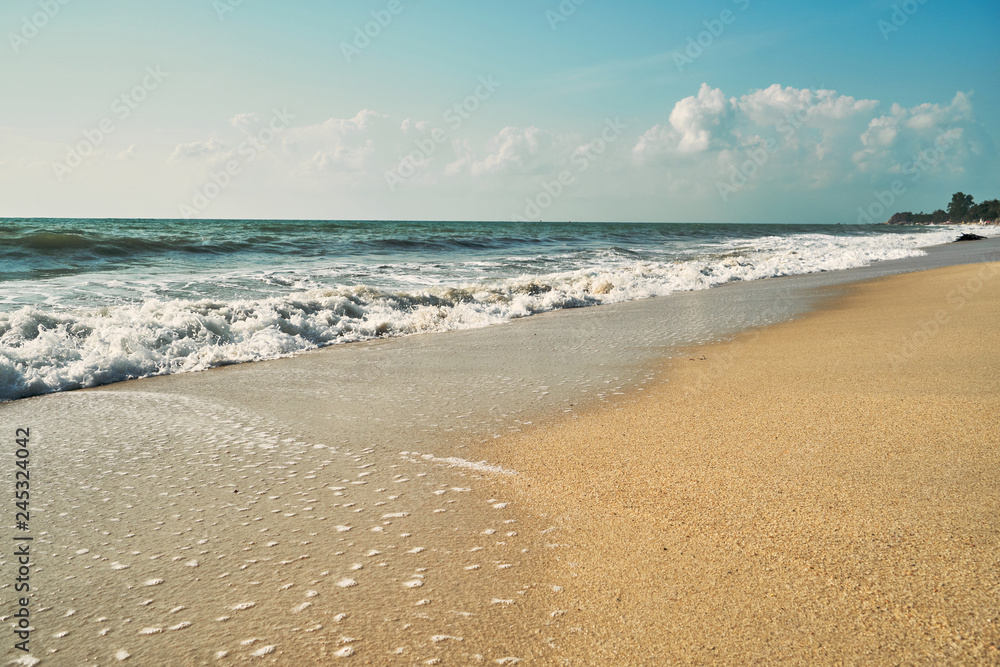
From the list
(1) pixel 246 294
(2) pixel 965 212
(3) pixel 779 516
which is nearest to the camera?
(3) pixel 779 516

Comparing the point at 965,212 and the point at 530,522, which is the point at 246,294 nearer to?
the point at 530,522

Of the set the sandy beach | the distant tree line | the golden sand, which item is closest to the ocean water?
the sandy beach

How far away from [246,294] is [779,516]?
1065 centimetres

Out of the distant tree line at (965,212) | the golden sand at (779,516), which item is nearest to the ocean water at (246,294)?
the golden sand at (779,516)

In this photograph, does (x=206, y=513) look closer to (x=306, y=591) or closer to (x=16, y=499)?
(x=306, y=591)

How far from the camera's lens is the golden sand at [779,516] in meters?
1.70

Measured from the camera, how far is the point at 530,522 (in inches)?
96.3

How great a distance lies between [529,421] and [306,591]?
2.02m

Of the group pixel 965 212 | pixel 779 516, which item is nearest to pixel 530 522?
pixel 779 516

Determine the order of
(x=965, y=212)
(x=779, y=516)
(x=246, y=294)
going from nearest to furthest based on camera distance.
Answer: (x=779, y=516) < (x=246, y=294) < (x=965, y=212)

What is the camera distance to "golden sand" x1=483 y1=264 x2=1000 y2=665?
1696 mm

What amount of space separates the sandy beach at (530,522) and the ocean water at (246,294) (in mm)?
1393

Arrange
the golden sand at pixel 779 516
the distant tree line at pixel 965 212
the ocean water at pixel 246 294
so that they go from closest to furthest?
the golden sand at pixel 779 516
the ocean water at pixel 246 294
the distant tree line at pixel 965 212

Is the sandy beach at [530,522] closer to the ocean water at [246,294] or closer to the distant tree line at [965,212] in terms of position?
the ocean water at [246,294]
